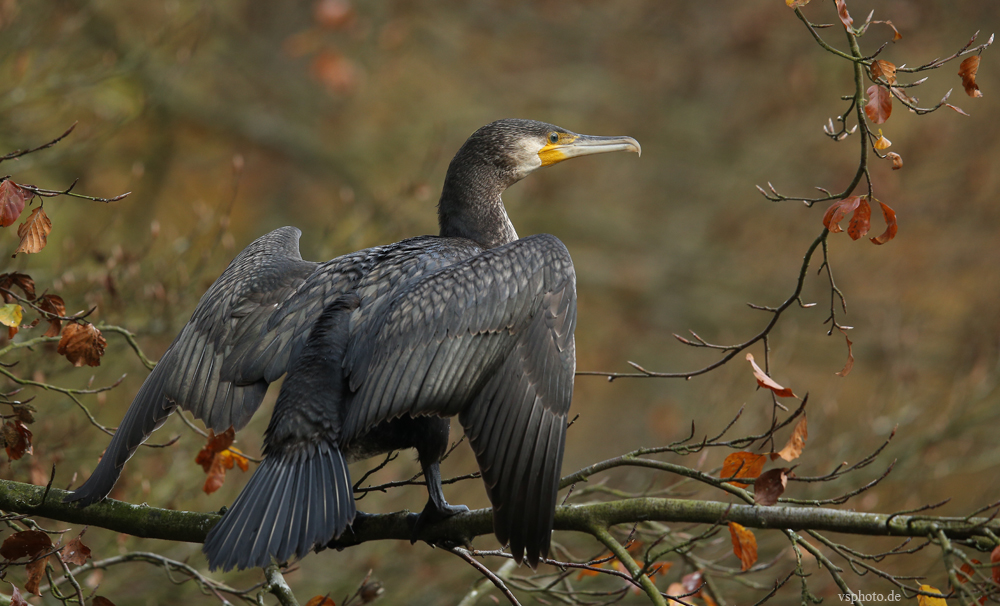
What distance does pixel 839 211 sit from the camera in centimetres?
294

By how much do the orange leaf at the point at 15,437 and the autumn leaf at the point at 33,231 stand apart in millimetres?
556

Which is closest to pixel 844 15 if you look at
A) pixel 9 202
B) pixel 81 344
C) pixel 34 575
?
pixel 9 202

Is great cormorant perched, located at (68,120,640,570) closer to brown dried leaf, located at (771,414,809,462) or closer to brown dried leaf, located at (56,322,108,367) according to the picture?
brown dried leaf, located at (56,322,108,367)

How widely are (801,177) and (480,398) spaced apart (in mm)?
9567

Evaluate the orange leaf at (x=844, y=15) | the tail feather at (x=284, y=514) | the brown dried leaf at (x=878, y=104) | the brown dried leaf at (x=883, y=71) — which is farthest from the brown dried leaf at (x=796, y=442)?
the tail feather at (x=284, y=514)

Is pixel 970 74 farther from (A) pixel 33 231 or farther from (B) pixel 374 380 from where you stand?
(A) pixel 33 231

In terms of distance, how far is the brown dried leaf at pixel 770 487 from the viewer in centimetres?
262

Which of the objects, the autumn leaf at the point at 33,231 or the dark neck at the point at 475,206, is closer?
the autumn leaf at the point at 33,231

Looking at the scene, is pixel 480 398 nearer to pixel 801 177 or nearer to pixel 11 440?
pixel 11 440

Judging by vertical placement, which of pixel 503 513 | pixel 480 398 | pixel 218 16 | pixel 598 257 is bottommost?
pixel 598 257

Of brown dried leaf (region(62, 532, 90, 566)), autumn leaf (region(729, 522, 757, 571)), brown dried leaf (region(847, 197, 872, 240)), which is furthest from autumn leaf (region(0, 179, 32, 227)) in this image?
brown dried leaf (region(847, 197, 872, 240))

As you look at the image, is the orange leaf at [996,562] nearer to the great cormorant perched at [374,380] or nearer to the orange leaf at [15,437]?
the great cormorant perched at [374,380]

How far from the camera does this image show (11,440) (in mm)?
2980

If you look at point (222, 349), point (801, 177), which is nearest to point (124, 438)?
point (222, 349)
